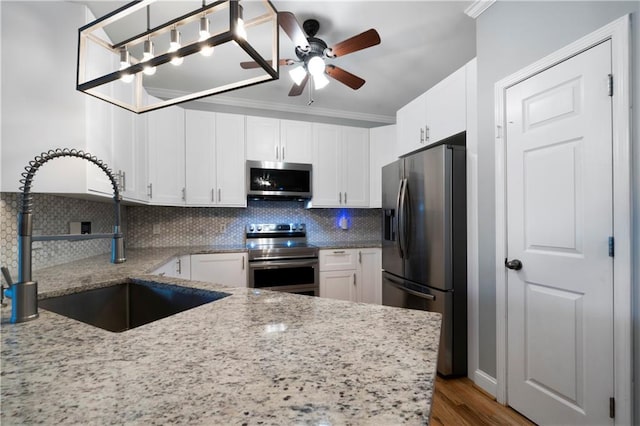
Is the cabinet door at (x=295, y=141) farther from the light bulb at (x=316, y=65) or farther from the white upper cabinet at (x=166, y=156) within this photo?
the light bulb at (x=316, y=65)

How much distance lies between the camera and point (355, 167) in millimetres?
3654

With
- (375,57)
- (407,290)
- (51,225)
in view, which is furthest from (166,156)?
(407,290)

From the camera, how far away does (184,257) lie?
2770 millimetres

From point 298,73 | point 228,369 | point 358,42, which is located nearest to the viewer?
point 228,369

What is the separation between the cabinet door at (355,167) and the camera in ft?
11.9

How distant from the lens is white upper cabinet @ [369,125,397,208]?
3664 millimetres

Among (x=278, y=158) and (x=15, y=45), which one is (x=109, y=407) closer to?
(x=15, y=45)

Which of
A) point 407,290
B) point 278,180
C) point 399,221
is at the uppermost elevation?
point 278,180

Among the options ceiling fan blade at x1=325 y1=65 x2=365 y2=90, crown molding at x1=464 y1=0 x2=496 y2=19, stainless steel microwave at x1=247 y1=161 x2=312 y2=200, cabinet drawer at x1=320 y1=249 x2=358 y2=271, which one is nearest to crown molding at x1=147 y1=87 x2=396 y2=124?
stainless steel microwave at x1=247 y1=161 x2=312 y2=200

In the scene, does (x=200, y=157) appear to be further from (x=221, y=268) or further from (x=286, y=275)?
(x=286, y=275)

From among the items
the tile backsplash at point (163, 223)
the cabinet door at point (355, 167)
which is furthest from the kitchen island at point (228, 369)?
the cabinet door at point (355, 167)

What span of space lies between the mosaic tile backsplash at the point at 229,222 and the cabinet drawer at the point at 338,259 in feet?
1.79

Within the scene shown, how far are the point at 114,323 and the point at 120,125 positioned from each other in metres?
1.34

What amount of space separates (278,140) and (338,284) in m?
1.83
